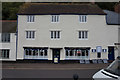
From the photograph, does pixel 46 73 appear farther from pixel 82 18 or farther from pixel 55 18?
pixel 82 18

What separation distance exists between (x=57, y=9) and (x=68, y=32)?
4.26 metres

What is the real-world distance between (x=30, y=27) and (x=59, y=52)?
588 cm

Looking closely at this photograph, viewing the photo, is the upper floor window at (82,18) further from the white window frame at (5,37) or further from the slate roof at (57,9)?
the white window frame at (5,37)

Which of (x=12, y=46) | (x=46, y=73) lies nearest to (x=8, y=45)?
(x=12, y=46)

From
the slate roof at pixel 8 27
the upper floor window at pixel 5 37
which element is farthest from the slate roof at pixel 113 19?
the upper floor window at pixel 5 37

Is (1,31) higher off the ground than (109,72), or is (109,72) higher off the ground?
(1,31)

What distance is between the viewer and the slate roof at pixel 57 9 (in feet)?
94.2

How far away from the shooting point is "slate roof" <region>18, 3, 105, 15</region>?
28714mm

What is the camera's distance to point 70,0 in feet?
134

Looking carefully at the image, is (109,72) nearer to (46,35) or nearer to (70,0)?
(46,35)

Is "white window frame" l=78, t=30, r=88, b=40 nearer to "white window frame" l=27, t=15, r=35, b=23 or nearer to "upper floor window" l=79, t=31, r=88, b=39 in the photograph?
"upper floor window" l=79, t=31, r=88, b=39

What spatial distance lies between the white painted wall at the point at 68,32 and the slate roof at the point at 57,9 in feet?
2.26

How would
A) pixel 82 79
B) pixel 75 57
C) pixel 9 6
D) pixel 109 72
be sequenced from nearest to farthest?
pixel 109 72 → pixel 82 79 → pixel 75 57 → pixel 9 6

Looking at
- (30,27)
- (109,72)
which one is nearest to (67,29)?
(30,27)
